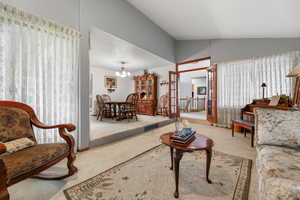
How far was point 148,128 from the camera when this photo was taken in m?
3.73

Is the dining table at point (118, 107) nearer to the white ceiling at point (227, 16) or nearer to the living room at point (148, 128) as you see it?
the living room at point (148, 128)

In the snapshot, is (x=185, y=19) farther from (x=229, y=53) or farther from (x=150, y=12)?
(x=229, y=53)

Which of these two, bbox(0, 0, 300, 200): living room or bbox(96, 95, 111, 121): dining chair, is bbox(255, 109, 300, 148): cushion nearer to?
bbox(0, 0, 300, 200): living room

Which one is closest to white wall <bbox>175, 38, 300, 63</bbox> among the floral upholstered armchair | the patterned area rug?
the patterned area rug

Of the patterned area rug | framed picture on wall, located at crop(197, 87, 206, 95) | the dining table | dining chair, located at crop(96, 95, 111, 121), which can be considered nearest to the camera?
the patterned area rug

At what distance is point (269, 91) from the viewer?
11.1 feet

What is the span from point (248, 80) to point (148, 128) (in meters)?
3.25

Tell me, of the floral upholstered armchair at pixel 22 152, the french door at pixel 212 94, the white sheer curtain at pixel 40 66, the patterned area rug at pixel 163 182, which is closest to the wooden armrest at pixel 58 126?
the floral upholstered armchair at pixel 22 152

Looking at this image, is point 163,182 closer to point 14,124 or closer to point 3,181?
point 3,181

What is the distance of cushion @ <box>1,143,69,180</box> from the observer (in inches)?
39.8

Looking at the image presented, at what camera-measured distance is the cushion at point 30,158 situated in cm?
101

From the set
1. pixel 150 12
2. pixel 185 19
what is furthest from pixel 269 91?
pixel 150 12

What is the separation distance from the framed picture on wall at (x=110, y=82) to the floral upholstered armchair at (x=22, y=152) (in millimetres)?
5042

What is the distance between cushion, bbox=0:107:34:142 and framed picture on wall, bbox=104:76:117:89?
5.10 metres
